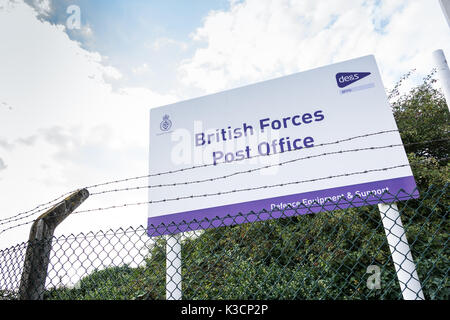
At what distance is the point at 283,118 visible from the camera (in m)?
4.28

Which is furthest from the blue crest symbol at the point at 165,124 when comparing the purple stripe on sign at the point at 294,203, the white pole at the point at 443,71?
the white pole at the point at 443,71

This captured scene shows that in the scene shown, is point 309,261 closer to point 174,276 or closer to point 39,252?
point 174,276

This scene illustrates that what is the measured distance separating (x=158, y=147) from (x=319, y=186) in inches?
93.7

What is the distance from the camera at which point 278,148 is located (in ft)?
13.6

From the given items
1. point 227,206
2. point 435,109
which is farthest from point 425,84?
point 227,206

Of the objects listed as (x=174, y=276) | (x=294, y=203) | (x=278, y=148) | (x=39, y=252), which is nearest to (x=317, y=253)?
(x=294, y=203)

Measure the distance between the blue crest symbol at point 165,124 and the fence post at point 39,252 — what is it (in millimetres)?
2350

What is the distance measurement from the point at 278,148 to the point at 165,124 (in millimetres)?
1812

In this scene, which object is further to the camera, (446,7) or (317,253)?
(317,253)

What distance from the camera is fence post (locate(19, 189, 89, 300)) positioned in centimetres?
232

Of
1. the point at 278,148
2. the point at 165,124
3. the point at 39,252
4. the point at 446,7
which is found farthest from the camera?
the point at 165,124

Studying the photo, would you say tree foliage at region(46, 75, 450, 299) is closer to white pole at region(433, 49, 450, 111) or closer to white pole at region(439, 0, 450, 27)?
white pole at region(433, 49, 450, 111)

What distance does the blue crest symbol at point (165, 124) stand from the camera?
192 inches
